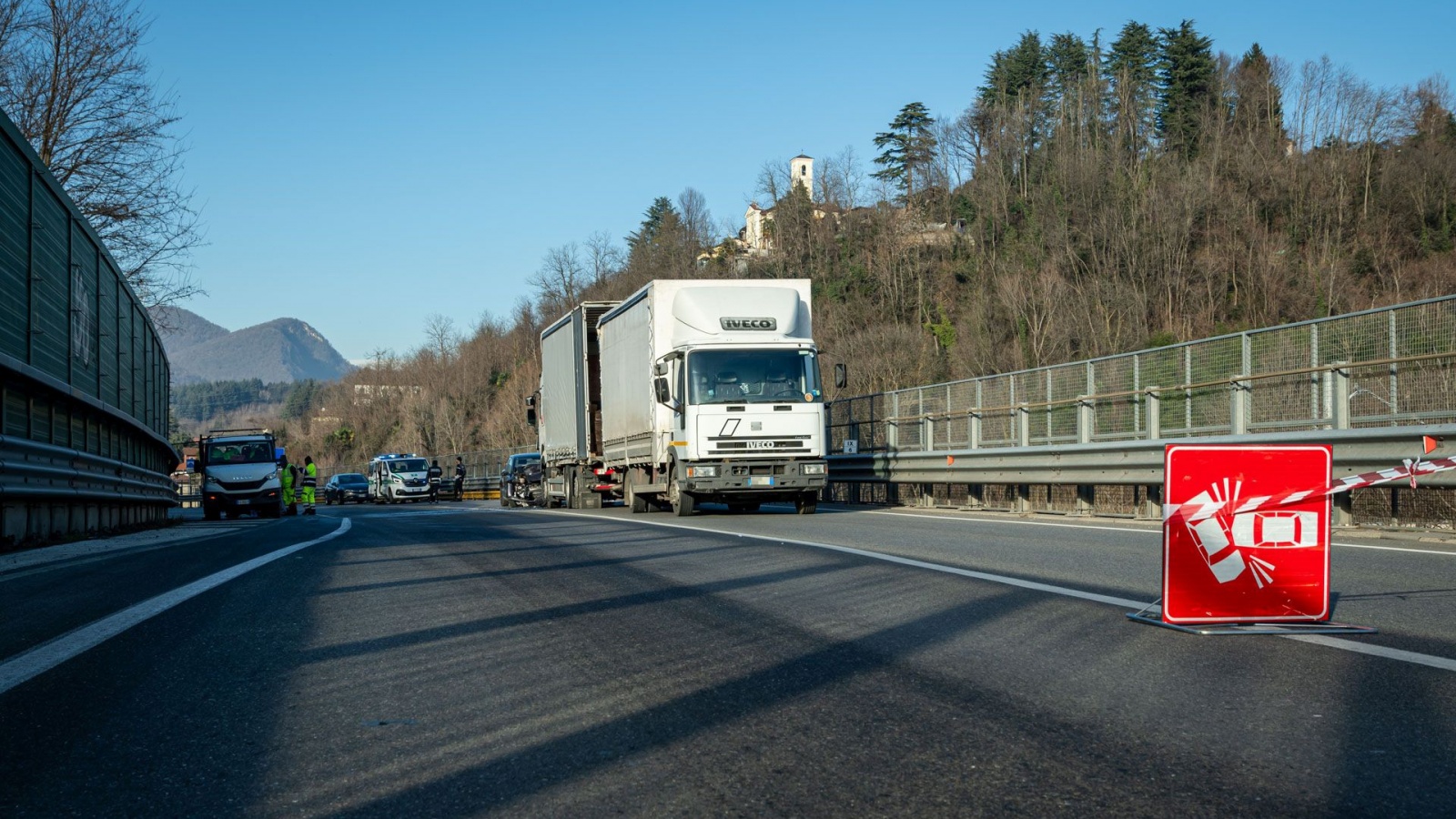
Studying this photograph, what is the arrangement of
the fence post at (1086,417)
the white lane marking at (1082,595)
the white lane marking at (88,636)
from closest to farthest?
1. the white lane marking at (1082,595)
2. the white lane marking at (88,636)
3. the fence post at (1086,417)

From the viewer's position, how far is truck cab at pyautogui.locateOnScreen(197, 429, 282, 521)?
33219 mm

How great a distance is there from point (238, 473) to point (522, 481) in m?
9.72

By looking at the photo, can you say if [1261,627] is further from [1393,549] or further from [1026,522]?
[1026,522]

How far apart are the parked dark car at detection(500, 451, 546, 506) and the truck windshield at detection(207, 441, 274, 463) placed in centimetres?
765

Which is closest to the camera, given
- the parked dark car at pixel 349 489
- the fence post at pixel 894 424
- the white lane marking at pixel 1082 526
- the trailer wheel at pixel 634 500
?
the white lane marking at pixel 1082 526

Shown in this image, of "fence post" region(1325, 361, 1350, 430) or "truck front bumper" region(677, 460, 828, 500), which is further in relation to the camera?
"truck front bumper" region(677, 460, 828, 500)

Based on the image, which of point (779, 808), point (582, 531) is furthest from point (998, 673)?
point (582, 531)

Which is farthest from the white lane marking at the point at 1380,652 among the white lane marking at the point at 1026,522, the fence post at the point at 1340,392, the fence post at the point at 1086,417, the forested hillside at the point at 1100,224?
the forested hillside at the point at 1100,224

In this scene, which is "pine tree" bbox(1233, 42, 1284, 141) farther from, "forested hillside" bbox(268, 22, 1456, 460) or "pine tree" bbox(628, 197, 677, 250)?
"pine tree" bbox(628, 197, 677, 250)

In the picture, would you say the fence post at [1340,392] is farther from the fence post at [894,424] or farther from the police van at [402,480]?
the police van at [402,480]

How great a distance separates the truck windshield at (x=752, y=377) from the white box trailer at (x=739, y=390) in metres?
0.02

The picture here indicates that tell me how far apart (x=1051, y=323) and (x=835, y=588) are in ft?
171

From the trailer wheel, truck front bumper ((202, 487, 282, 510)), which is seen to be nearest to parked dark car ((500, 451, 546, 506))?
truck front bumper ((202, 487, 282, 510))

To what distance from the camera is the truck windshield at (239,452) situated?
33.9 meters
